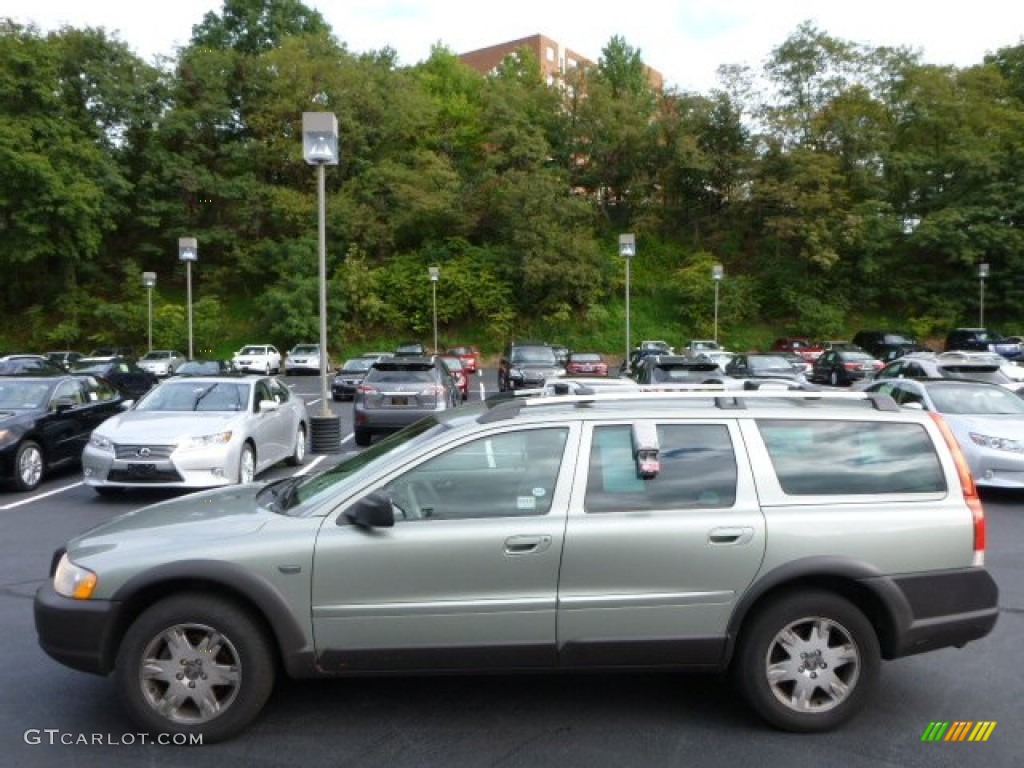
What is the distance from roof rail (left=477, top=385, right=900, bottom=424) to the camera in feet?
15.2

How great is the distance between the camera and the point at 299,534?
4172mm

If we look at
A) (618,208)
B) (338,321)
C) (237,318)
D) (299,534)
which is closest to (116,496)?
(299,534)

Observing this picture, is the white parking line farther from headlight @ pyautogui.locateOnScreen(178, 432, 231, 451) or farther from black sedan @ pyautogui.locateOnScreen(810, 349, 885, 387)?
black sedan @ pyautogui.locateOnScreen(810, 349, 885, 387)

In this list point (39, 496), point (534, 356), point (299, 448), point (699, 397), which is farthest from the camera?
point (534, 356)

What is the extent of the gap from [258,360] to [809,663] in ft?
129

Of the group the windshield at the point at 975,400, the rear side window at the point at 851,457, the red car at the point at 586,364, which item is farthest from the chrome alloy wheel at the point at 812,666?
the red car at the point at 586,364

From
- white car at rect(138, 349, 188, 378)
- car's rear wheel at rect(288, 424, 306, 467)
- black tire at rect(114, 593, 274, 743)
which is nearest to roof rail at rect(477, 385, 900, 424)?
black tire at rect(114, 593, 274, 743)

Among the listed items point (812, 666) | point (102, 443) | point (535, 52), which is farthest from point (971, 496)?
point (535, 52)

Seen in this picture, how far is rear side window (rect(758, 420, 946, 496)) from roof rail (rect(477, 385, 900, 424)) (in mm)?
192

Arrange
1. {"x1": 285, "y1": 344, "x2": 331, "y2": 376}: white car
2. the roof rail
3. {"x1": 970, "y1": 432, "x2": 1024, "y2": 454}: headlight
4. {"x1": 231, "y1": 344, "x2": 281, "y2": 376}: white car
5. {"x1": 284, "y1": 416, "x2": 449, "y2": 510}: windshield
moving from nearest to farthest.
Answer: {"x1": 284, "y1": 416, "x2": 449, "y2": 510}: windshield → the roof rail → {"x1": 970, "y1": 432, "x2": 1024, "y2": 454}: headlight → {"x1": 231, "y1": 344, "x2": 281, "y2": 376}: white car → {"x1": 285, "y1": 344, "x2": 331, "y2": 376}: white car

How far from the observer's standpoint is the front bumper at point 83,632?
409 cm

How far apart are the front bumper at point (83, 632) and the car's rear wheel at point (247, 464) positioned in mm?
6444

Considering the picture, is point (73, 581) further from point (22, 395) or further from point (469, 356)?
point (469, 356)

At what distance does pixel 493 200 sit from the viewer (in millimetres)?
50625
